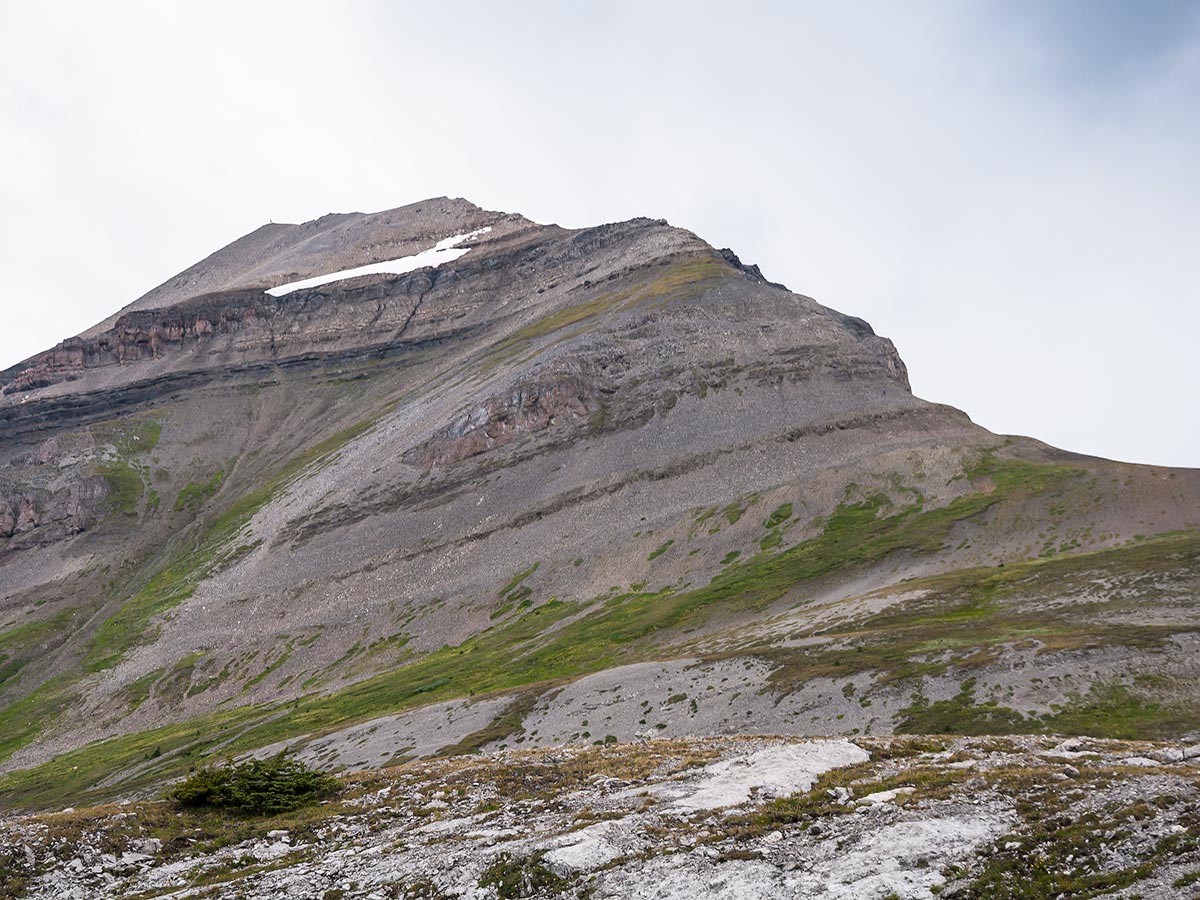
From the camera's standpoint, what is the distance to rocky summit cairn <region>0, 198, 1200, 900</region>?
18859 millimetres

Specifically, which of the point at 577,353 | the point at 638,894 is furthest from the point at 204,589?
the point at 638,894

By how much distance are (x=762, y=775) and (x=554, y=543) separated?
252ft

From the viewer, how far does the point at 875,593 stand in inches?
2520

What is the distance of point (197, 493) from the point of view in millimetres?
155375

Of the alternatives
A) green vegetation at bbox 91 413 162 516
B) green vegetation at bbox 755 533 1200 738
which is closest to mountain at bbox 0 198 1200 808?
green vegetation at bbox 755 533 1200 738

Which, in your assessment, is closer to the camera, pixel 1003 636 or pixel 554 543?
pixel 1003 636

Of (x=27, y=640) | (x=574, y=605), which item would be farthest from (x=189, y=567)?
(x=574, y=605)

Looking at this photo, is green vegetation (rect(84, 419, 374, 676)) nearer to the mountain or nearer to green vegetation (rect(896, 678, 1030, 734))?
the mountain

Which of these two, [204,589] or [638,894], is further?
[204,589]

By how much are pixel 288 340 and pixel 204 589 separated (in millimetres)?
88884

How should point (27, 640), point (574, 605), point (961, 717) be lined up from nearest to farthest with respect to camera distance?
1. point (961, 717)
2. point (574, 605)
3. point (27, 640)

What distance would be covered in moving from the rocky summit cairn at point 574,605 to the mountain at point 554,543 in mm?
514

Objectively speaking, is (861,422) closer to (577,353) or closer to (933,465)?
(933,465)

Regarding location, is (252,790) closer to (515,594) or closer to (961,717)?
(961,717)
